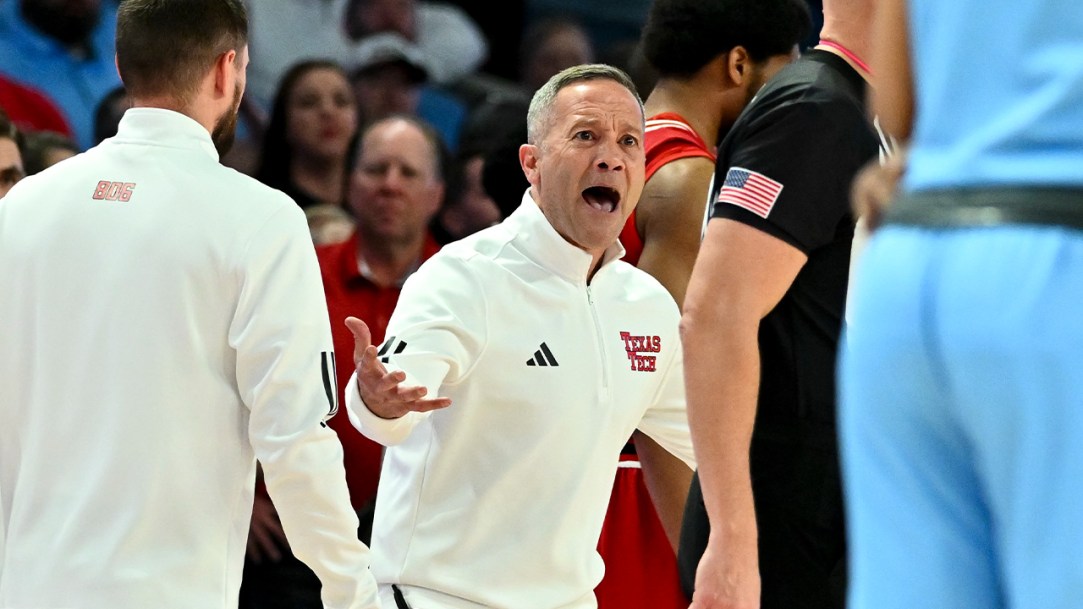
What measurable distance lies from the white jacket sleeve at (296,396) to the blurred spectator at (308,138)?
371 cm

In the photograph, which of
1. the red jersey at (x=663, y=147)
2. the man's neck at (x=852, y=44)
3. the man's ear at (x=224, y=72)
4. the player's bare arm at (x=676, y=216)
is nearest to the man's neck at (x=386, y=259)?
the red jersey at (x=663, y=147)

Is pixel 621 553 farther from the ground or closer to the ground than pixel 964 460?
closer to the ground

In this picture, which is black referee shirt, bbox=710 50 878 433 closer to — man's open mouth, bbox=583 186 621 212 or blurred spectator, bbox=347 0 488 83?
man's open mouth, bbox=583 186 621 212

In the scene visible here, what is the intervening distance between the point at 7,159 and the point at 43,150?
90cm

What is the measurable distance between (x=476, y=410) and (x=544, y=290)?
37 centimetres

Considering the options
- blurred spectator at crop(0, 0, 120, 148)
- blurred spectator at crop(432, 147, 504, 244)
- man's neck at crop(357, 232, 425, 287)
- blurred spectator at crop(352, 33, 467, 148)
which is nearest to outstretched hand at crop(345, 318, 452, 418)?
man's neck at crop(357, 232, 425, 287)

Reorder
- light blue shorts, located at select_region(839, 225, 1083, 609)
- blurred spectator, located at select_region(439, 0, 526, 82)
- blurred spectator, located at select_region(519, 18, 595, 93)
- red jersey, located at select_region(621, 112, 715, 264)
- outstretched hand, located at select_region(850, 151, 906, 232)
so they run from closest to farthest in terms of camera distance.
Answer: light blue shorts, located at select_region(839, 225, 1083, 609) → outstretched hand, located at select_region(850, 151, 906, 232) → red jersey, located at select_region(621, 112, 715, 264) → blurred spectator, located at select_region(519, 18, 595, 93) → blurred spectator, located at select_region(439, 0, 526, 82)

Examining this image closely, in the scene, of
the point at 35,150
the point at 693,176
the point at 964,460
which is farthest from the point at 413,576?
the point at 35,150

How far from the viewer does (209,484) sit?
3.55 meters

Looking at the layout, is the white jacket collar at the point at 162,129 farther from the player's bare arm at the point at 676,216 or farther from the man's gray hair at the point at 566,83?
the player's bare arm at the point at 676,216

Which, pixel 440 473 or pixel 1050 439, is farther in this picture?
pixel 440 473

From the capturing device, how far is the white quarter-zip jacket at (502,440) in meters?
3.79

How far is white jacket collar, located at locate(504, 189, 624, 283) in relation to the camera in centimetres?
404

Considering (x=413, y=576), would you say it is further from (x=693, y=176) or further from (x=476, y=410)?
(x=693, y=176)
